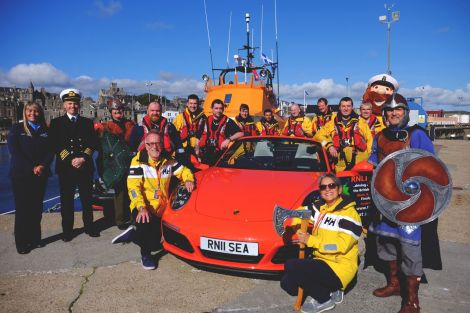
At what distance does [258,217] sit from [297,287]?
67 cm

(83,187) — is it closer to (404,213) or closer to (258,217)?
(258,217)

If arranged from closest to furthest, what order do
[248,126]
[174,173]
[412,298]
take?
[412,298] → [174,173] → [248,126]

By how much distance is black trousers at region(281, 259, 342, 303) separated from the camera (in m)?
2.63

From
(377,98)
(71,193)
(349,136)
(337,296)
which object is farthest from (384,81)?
(71,193)

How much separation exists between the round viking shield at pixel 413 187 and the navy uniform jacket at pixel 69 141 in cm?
351

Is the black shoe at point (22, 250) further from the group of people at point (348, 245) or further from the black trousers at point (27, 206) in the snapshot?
the group of people at point (348, 245)

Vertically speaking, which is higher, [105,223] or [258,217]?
[258,217]

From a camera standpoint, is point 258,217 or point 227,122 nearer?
point 258,217

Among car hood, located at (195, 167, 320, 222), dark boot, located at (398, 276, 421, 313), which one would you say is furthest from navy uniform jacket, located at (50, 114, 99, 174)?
dark boot, located at (398, 276, 421, 313)

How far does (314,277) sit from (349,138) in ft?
9.54

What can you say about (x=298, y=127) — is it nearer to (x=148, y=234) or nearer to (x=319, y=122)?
(x=319, y=122)

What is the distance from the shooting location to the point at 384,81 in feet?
13.5

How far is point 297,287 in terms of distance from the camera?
113 inches

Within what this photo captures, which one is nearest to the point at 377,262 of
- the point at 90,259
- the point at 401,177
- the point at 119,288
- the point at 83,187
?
the point at 401,177
